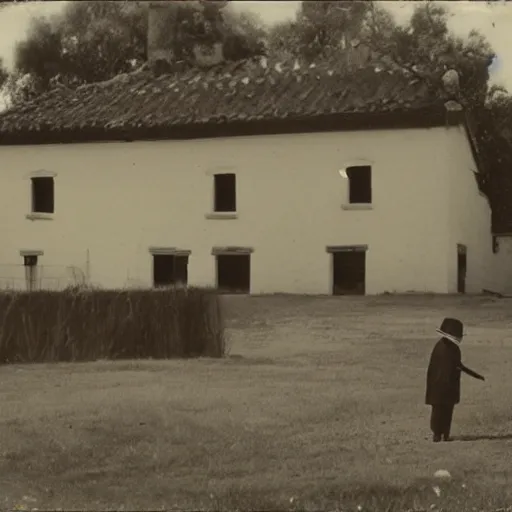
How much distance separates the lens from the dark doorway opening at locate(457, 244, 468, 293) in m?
22.5

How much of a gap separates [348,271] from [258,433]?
45.5 feet

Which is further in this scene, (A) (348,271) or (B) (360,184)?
(B) (360,184)

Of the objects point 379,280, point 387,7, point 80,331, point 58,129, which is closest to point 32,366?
point 80,331

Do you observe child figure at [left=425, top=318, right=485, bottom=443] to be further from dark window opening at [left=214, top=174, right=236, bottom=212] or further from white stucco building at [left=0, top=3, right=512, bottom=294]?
dark window opening at [left=214, top=174, right=236, bottom=212]

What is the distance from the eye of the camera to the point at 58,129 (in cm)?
2505

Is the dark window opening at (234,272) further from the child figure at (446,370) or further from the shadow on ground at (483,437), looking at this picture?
the child figure at (446,370)

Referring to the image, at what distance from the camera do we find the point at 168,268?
23.8 m

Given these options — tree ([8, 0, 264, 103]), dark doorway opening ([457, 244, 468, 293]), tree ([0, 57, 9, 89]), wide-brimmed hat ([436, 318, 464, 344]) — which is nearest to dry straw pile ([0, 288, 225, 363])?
tree ([0, 57, 9, 89])

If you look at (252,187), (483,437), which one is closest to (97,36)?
(483,437)

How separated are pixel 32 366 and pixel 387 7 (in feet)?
18.8

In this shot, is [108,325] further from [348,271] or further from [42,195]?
[42,195]

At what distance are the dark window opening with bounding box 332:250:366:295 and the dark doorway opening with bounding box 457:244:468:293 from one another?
179cm

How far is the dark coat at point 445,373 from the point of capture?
8.61 meters

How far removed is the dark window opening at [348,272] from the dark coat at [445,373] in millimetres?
14031
